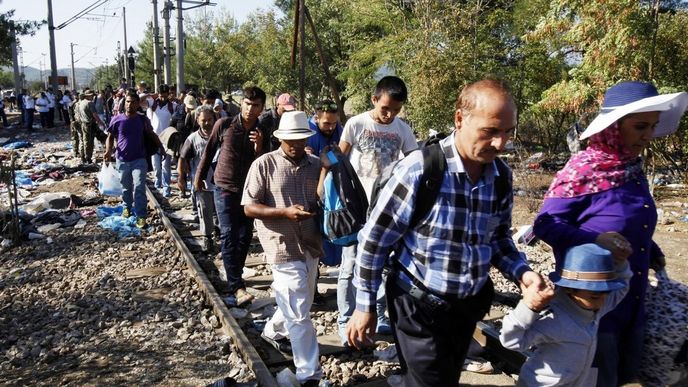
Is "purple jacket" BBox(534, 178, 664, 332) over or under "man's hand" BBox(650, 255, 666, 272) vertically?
over

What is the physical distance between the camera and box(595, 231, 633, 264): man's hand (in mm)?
2385

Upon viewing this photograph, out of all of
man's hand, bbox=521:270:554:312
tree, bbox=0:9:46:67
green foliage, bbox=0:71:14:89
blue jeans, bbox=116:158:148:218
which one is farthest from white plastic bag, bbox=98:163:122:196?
green foliage, bbox=0:71:14:89

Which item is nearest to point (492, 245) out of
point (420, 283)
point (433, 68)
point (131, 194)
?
point (420, 283)

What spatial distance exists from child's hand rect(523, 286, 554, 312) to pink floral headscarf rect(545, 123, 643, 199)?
0.53 metres

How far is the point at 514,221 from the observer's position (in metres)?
9.59

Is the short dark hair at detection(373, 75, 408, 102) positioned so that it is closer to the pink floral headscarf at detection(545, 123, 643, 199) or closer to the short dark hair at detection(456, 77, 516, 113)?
the pink floral headscarf at detection(545, 123, 643, 199)

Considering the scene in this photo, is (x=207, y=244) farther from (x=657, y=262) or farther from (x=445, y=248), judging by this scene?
(x=657, y=262)

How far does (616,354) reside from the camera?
2.65 metres

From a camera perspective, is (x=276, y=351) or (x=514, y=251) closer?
(x=514, y=251)

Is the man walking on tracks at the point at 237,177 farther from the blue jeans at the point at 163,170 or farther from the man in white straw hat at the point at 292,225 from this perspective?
the blue jeans at the point at 163,170

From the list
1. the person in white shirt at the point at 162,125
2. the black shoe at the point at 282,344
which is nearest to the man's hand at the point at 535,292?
the black shoe at the point at 282,344

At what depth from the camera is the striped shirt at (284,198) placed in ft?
12.9

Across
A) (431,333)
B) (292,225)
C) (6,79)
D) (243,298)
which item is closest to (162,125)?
(243,298)

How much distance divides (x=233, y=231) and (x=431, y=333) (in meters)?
3.51
